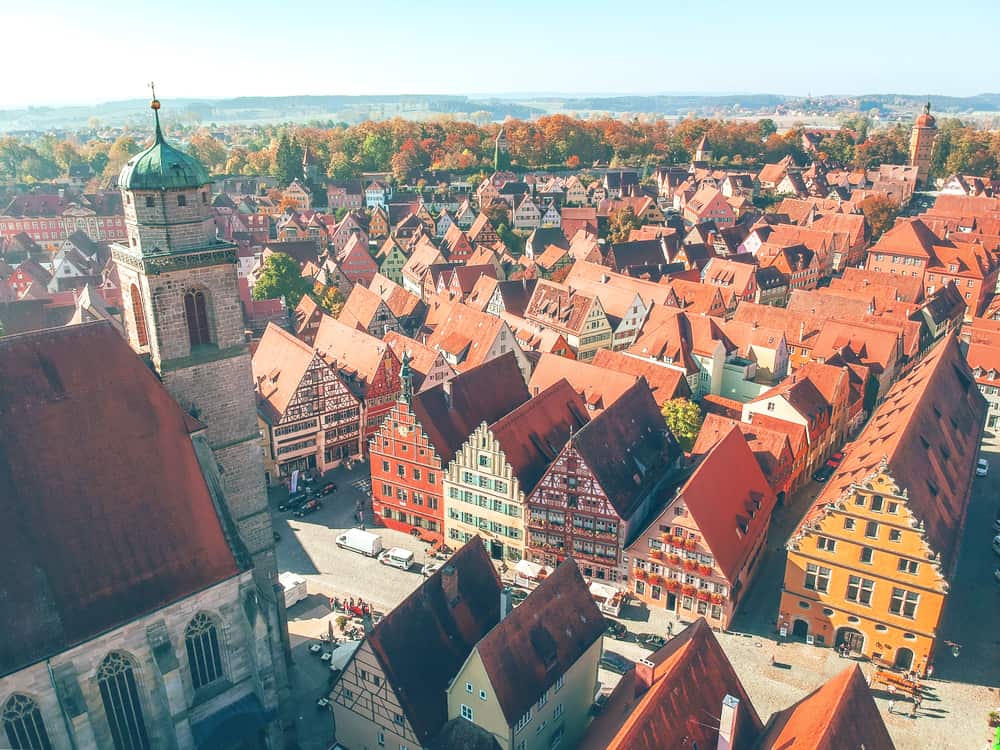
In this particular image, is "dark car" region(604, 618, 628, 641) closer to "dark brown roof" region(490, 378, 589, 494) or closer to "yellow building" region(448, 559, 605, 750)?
"yellow building" region(448, 559, 605, 750)

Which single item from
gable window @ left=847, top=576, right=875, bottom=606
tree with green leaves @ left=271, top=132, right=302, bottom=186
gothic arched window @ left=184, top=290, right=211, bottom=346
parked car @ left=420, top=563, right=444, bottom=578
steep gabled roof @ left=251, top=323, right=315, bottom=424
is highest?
tree with green leaves @ left=271, top=132, right=302, bottom=186

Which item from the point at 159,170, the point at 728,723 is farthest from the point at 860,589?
the point at 159,170

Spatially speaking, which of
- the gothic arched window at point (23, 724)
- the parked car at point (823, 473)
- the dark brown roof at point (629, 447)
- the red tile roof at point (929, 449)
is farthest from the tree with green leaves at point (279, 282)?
the gothic arched window at point (23, 724)

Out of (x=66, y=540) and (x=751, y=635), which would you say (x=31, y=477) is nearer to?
(x=66, y=540)

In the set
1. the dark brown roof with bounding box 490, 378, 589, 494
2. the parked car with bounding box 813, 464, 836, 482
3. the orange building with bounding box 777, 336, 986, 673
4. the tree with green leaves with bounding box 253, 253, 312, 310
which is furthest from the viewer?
the tree with green leaves with bounding box 253, 253, 312, 310

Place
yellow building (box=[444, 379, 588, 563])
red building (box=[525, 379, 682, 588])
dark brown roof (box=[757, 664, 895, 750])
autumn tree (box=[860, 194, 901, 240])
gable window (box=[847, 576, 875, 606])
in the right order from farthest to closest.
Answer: autumn tree (box=[860, 194, 901, 240]) < yellow building (box=[444, 379, 588, 563]) < red building (box=[525, 379, 682, 588]) < gable window (box=[847, 576, 875, 606]) < dark brown roof (box=[757, 664, 895, 750])

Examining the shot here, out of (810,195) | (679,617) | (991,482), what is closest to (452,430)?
(679,617)

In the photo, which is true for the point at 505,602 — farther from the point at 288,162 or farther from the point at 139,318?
the point at 288,162

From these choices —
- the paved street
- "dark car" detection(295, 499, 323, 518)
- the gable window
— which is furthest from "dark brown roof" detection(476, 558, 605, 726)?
"dark car" detection(295, 499, 323, 518)
